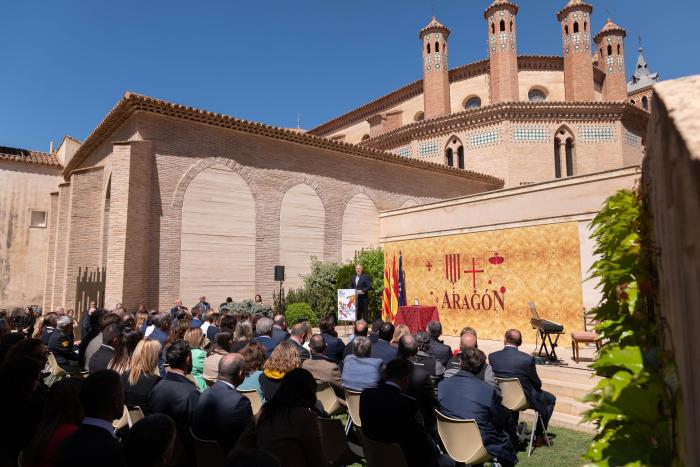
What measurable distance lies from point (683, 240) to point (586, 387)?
698 cm

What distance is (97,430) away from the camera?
8.45ft

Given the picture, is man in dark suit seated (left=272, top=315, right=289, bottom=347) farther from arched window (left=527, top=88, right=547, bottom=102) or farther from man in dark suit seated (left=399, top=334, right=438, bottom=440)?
arched window (left=527, top=88, right=547, bottom=102)

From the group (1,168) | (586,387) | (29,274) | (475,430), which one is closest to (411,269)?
(586,387)

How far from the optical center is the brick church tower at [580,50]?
85.0 feet

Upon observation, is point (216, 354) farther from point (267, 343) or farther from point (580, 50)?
point (580, 50)

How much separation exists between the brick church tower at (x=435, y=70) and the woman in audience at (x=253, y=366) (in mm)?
24577

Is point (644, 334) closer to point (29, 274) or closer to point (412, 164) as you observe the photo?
point (412, 164)

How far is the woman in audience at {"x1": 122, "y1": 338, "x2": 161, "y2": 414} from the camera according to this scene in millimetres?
4441

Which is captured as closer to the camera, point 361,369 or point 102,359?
point 361,369

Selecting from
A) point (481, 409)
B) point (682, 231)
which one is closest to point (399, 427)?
point (481, 409)

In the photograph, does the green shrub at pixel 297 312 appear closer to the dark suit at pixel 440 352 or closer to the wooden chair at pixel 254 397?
the dark suit at pixel 440 352

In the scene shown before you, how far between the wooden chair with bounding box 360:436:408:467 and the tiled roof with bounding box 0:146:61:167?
83.4 ft

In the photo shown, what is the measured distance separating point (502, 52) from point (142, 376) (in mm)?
26453

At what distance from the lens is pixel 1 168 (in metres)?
22.0
